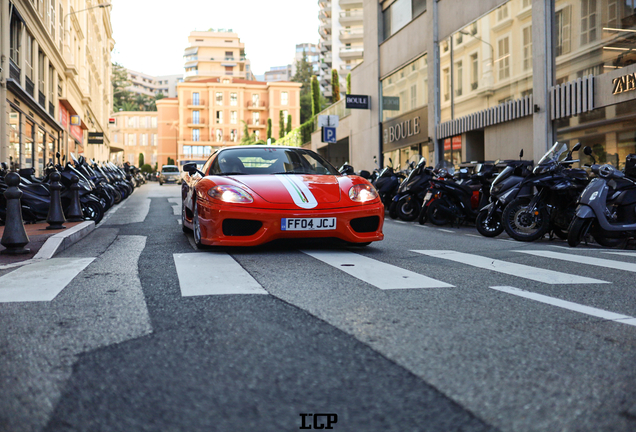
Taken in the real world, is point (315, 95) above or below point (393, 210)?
above

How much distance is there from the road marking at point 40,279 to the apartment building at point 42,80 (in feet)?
Answer: 24.7

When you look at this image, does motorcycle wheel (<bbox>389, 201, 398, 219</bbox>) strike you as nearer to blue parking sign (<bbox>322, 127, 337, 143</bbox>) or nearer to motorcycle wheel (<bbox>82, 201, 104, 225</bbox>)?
motorcycle wheel (<bbox>82, 201, 104, 225</bbox>)

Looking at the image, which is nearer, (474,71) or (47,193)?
(47,193)

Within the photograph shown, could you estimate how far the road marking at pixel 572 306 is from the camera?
3371 mm

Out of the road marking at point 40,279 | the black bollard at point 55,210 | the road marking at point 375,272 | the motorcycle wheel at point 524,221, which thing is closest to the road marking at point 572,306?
the road marking at point 375,272

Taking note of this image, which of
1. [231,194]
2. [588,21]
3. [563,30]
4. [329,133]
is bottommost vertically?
[231,194]

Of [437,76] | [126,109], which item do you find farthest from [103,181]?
[126,109]

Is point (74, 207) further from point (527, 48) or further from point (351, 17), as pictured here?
point (351, 17)

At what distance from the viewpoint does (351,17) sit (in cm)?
7788

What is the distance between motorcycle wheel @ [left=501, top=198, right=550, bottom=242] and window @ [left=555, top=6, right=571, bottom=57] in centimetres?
828

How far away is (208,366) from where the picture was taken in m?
2.44

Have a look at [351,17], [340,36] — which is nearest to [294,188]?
[351,17]

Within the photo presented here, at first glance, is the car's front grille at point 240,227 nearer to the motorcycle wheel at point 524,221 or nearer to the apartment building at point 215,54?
the motorcycle wheel at point 524,221

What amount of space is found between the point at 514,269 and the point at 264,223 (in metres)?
2.37
